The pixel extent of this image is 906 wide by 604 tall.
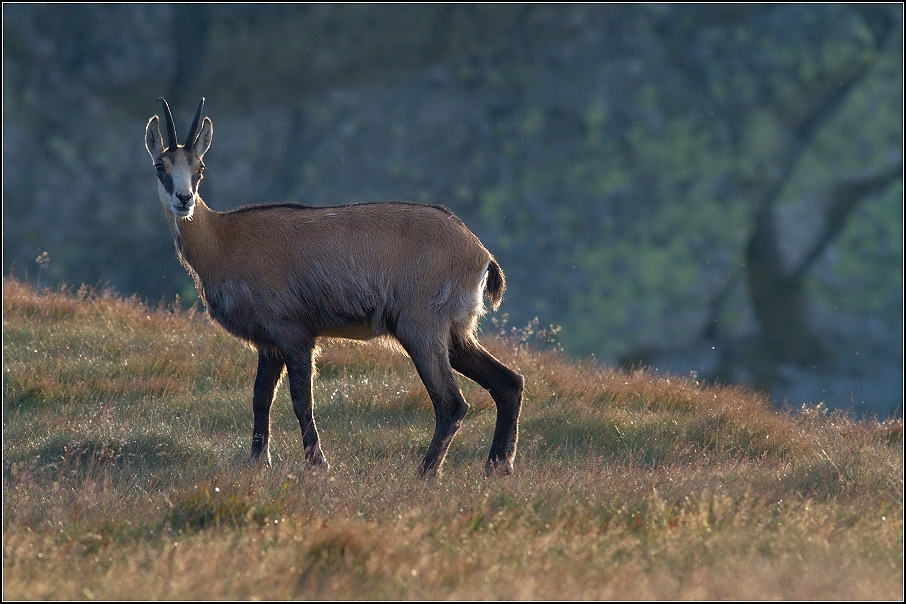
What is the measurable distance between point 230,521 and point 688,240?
105 ft

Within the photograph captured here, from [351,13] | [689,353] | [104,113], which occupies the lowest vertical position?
[689,353]

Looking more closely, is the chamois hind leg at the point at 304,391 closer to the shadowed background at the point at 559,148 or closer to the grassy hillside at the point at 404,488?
the grassy hillside at the point at 404,488

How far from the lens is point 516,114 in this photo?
3897 cm

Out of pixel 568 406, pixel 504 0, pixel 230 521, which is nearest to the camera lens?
pixel 230 521

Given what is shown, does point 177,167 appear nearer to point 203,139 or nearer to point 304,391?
point 203,139

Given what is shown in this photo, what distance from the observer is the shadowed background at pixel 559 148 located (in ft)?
117

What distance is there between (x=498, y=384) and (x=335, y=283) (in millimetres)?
1491

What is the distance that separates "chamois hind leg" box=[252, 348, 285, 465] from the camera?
8.50 m

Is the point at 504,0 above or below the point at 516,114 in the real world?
above

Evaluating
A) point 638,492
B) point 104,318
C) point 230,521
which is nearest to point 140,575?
point 230,521

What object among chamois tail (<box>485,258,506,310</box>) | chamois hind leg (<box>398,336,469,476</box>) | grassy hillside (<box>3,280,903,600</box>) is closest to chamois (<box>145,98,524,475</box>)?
chamois hind leg (<box>398,336,469,476</box>)

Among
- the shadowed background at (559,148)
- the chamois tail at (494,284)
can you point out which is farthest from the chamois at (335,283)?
the shadowed background at (559,148)

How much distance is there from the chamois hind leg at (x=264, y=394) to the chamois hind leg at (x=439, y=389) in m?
1.10

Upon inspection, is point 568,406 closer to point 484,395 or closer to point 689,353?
point 484,395
